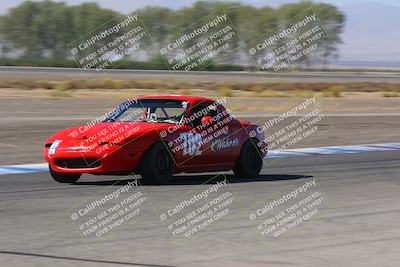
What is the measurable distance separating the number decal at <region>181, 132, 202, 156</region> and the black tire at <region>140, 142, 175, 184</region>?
334 millimetres

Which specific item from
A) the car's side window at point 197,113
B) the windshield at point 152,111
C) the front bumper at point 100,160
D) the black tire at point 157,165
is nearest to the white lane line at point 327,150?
the windshield at point 152,111

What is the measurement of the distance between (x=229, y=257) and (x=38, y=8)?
10922 centimetres

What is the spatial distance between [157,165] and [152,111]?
3.18 ft

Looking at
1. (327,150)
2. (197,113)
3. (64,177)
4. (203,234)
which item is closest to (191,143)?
(197,113)

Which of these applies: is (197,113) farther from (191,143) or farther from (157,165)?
(157,165)

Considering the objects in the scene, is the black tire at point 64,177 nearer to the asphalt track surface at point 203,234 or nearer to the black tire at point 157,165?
the asphalt track surface at point 203,234

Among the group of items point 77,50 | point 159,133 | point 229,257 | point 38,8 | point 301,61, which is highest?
point 38,8

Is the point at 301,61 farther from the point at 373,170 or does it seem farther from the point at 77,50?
the point at 373,170

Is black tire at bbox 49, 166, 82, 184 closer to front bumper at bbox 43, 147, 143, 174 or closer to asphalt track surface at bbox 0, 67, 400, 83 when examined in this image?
front bumper at bbox 43, 147, 143, 174

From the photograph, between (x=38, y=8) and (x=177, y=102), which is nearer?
(x=177, y=102)

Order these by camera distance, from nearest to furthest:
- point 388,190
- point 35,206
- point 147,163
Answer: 1. point 35,206
2. point 147,163
3. point 388,190

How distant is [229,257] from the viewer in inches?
285

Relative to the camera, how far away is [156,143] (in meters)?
11.7

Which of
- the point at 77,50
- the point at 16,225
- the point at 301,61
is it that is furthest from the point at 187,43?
the point at 16,225
